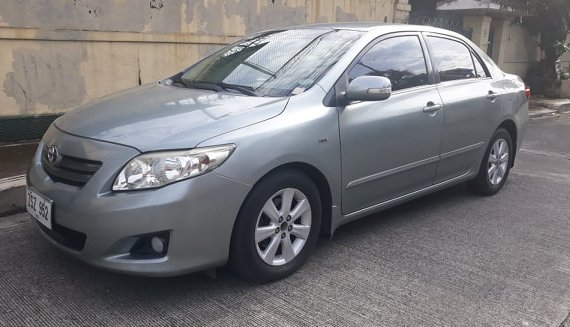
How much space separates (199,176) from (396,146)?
1668 mm

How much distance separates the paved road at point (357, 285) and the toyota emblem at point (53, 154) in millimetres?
712

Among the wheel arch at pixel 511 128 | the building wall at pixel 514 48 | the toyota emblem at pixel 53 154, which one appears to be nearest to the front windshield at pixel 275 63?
the toyota emblem at pixel 53 154

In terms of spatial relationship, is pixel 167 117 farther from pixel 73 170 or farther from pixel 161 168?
pixel 73 170

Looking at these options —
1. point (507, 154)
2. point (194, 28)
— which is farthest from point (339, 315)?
point (194, 28)

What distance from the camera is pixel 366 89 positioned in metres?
3.41

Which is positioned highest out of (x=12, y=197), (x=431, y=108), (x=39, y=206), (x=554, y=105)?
(x=431, y=108)

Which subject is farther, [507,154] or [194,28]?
[194,28]

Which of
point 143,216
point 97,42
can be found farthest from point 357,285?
point 97,42

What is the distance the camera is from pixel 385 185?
385 cm

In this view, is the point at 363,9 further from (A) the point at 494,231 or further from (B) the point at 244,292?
(B) the point at 244,292

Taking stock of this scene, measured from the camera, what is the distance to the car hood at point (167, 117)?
2.83 metres

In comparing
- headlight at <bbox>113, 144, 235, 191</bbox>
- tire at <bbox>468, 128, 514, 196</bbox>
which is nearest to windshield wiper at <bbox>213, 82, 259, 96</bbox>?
headlight at <bbox>113, 144, 235, 191</bbox>

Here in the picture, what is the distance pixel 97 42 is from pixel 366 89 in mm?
4485

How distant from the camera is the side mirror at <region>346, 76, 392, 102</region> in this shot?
11.2ft
